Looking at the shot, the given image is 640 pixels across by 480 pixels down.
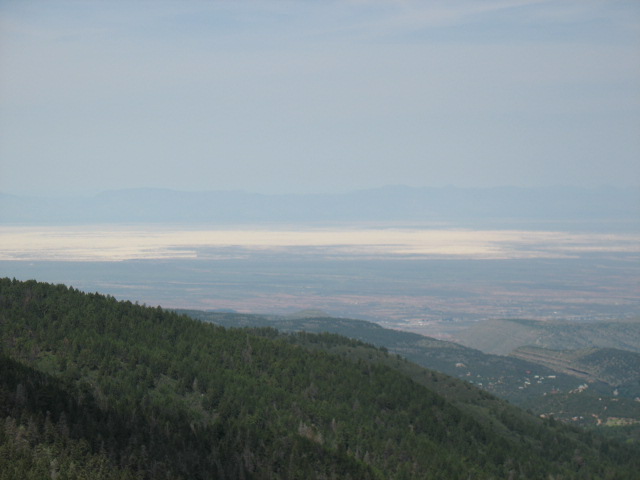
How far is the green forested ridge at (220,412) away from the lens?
2082 inches

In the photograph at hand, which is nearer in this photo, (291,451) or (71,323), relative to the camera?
(291,451)

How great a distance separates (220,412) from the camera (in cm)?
6725

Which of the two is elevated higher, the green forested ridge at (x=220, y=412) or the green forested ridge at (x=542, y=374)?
the green forested ridge at (x=220, y=412)

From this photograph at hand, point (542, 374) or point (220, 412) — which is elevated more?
point (220, 412)

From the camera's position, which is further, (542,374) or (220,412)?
(542,374)

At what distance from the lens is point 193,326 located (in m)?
89.5

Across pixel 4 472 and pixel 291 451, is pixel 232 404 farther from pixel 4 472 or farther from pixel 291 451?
pixel 4 472

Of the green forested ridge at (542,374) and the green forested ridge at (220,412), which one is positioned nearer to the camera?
the green forested ridge at (220,412)

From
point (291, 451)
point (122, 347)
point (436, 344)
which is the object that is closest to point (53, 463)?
point (291, 451)

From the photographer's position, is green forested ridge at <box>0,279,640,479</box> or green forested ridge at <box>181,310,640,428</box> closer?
green forested ridge at <box>0,279,640,479</box>

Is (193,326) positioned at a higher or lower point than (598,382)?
higher

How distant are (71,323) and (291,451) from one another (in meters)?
28.3

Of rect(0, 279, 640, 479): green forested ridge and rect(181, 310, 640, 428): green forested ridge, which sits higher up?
rect(0, 279, 640, 479): green forested ridge

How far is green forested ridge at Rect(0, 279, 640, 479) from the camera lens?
52.9m
